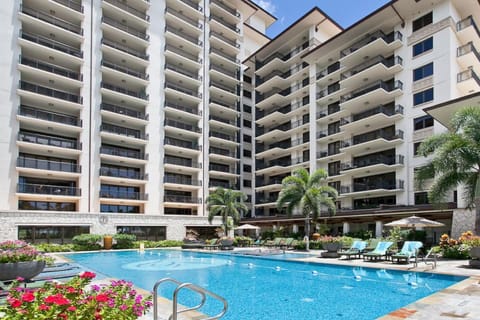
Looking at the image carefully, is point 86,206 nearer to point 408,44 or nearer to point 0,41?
point 0,41

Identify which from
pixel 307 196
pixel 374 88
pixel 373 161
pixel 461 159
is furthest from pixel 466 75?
pixel 307 196

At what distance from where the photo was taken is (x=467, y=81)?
105 ft

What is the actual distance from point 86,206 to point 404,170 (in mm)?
30725

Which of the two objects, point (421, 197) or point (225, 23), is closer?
point (421, 197)

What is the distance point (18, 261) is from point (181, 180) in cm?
3381

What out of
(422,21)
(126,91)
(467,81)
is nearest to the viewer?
(467,81)

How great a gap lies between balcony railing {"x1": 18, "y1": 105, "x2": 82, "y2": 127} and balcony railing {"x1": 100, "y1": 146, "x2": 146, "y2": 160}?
3623 mm

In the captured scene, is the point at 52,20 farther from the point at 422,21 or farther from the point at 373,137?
the point at 422,21

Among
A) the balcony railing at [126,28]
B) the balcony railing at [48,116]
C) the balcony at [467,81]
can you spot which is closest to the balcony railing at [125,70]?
the balcony railing at [126,28]

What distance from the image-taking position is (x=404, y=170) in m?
34.3

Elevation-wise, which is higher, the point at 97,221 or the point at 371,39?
the point at 371,39

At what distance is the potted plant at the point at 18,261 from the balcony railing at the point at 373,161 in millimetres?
31967

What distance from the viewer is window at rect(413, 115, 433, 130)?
33.0 m

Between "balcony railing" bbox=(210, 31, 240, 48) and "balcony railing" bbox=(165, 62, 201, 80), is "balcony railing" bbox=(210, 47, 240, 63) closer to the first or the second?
"balcony railing" bbox=(210, 31, 240, 48)
